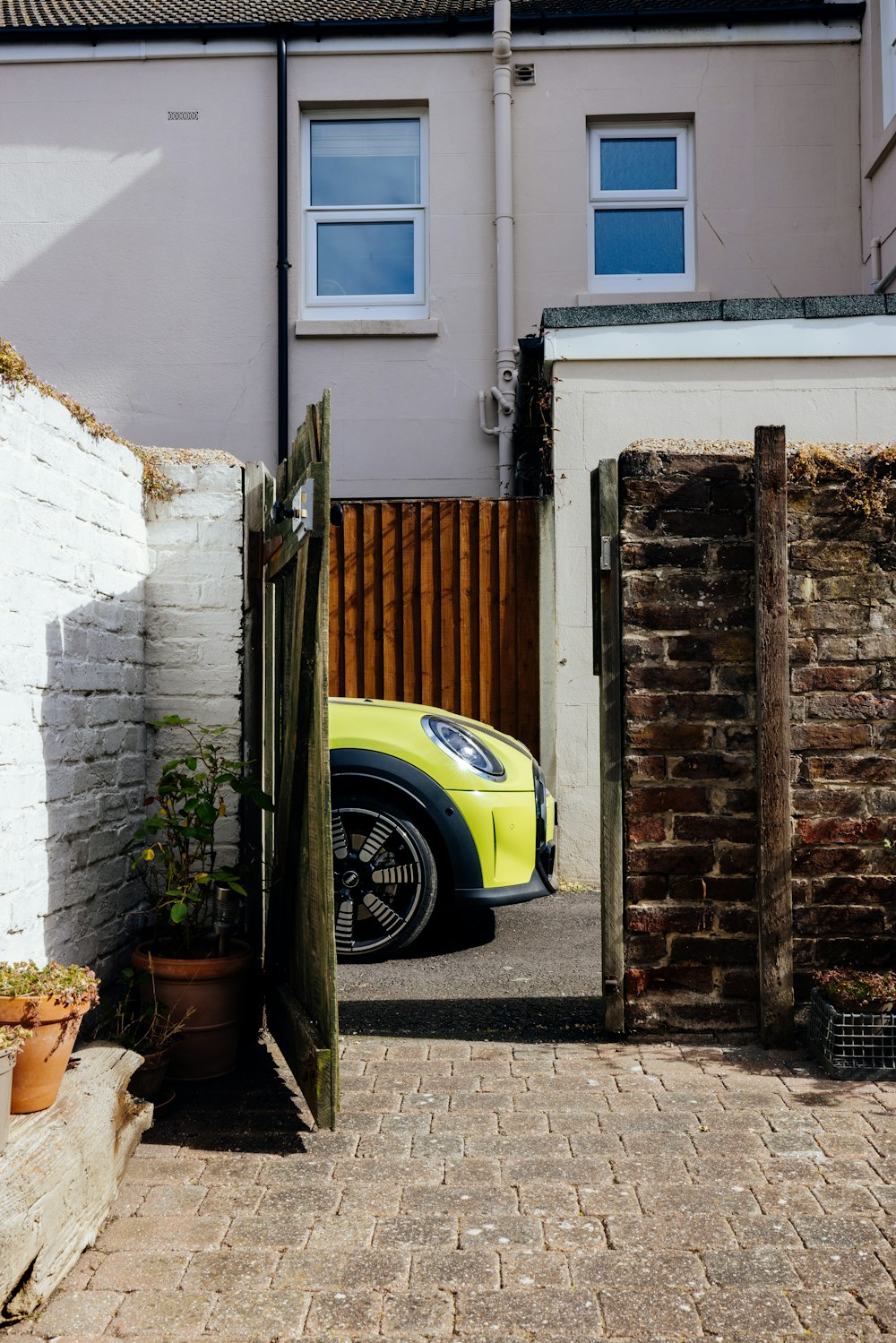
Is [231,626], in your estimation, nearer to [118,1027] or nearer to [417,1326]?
[118,1027]

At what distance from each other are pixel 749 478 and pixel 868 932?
175 centimetres

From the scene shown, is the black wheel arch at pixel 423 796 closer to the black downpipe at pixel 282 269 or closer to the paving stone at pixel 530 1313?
the paving stone at pixel 530 1313

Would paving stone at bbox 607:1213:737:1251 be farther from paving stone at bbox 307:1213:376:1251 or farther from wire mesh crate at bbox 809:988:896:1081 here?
wire mesh crate at bbox 809:988:896:1081

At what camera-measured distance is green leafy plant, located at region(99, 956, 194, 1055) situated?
384cm

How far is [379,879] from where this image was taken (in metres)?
5.55

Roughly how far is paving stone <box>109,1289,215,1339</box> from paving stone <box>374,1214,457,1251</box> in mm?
456

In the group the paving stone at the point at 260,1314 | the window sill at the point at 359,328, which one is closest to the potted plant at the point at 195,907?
the paving stone at the point at 260,1314

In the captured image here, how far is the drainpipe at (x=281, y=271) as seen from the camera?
31.2 feet

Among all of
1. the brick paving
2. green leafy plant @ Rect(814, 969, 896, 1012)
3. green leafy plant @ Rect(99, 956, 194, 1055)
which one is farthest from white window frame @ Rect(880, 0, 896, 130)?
green leafy plant @ Rect(99, 956, 194, 1055)

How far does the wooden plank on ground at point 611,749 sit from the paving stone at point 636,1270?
5.34 ft

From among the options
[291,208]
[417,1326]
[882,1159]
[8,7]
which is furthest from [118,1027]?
[8,7]

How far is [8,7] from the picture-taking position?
10578 millimetres

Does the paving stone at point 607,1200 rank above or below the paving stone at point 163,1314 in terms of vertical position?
above

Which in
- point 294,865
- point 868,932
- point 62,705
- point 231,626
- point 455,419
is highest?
point 455,419
